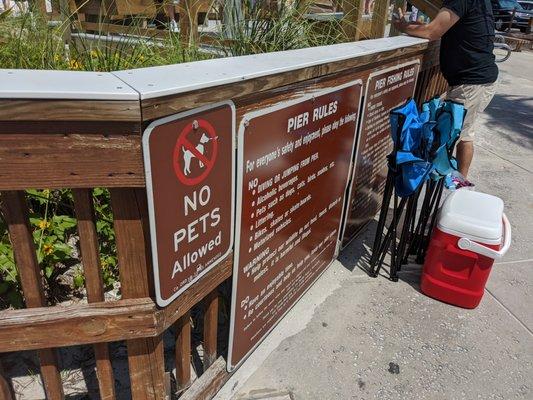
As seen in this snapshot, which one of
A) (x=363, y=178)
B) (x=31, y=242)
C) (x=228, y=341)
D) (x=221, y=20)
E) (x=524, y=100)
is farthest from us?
(x=524, y=100)

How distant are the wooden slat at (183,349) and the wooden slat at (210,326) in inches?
5.4

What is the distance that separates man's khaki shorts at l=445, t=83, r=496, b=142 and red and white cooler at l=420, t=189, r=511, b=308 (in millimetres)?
1286

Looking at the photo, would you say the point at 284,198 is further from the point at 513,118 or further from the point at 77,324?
the point at 513,118

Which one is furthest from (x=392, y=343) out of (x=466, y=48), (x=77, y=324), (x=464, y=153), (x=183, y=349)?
(x=466, y=48)

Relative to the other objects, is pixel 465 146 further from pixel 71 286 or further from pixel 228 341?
pixel 71 286

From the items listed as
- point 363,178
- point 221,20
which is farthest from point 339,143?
point 221,20

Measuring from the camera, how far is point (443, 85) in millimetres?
5086

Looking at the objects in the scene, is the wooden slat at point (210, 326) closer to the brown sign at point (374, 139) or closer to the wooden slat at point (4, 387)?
the wooden slat at point (4, 387)

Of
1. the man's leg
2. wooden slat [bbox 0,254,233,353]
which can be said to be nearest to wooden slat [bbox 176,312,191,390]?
wooden slat [bbox 0,254,233,353]

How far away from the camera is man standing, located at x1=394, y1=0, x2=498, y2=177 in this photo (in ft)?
11.2

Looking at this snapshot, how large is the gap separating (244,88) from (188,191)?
17.2 inches

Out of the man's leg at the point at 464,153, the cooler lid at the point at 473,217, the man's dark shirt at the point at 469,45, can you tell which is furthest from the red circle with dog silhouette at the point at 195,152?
the man's leg at the point at 464,153

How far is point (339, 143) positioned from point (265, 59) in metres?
0.85

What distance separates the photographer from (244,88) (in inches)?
62.9
